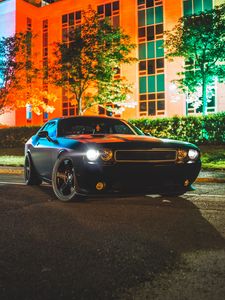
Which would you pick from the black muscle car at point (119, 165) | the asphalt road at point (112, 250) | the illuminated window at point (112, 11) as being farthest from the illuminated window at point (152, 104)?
the asphalt road at point (112, 250)

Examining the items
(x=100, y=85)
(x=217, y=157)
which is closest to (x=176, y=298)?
(x=217, y=157)

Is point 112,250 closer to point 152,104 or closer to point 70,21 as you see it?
point 152,104

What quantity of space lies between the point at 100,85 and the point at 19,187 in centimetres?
1761

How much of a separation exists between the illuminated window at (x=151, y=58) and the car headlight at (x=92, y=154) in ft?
99.7

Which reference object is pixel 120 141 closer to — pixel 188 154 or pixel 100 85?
pixel 188 154

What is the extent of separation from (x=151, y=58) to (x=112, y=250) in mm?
34524

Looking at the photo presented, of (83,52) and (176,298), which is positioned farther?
(83,52)

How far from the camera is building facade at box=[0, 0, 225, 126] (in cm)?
3469

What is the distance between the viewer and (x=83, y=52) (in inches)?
971

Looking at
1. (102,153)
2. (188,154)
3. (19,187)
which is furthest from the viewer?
(19,187)

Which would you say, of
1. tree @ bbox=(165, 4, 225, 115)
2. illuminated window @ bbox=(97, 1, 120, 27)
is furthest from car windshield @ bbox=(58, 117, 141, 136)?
illuminated window @ bbox=(97, 1, 120, 27)

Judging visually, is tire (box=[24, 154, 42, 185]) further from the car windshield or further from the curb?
the curb

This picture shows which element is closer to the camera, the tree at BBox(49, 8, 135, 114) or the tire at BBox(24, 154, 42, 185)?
the tire at BBox(24, 154, 42, 185)

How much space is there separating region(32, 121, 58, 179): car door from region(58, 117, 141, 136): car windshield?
19 cm
